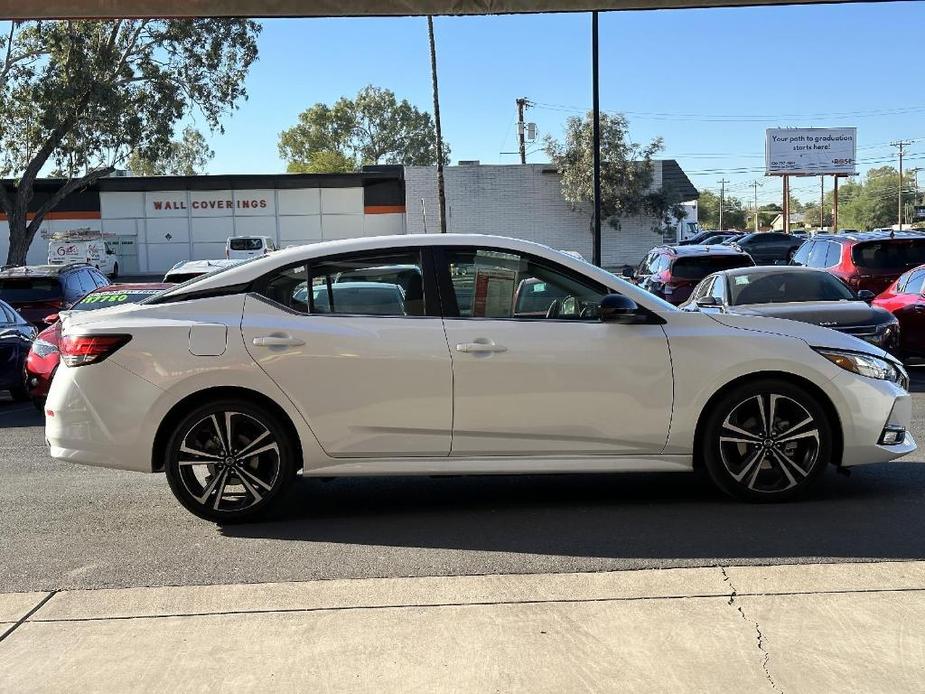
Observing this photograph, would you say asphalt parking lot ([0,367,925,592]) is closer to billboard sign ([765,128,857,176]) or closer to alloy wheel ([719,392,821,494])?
alloy wheel ([719,392,821,494])

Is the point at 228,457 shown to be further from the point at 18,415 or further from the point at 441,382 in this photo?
the point at 18,415

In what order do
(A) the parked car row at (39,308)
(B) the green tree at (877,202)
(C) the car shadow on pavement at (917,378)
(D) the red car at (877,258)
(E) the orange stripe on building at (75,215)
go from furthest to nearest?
1. (B) the green tree at (877,202)
2. (E) the orange stripe on building at (75,215)
3. (D) the red car at (877,258)
4. (C) the car shadow on pavement at (917,378)
5. (A) the parked car row at (39,308)

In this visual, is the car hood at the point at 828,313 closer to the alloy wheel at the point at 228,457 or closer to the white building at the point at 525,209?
the alloy wheel at the point at 228,457

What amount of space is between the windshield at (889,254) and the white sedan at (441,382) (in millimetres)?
9379

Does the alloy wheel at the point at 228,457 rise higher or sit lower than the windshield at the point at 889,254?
lower

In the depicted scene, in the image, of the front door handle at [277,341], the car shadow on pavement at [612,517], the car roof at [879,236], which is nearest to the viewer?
the car shadow on pavement at [612,517]

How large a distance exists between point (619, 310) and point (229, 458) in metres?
2.43

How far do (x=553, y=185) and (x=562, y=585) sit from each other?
44013mm

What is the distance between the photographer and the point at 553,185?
47750mm

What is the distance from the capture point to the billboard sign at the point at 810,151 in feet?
213

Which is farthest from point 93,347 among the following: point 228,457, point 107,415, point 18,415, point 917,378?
point 917,378

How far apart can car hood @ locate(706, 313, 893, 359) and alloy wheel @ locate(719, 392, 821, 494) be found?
39cm

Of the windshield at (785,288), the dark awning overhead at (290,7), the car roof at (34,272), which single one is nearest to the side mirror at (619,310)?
the dark awning overhead at (290,7)

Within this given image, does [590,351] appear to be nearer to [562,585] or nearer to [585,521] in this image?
[585,521]
